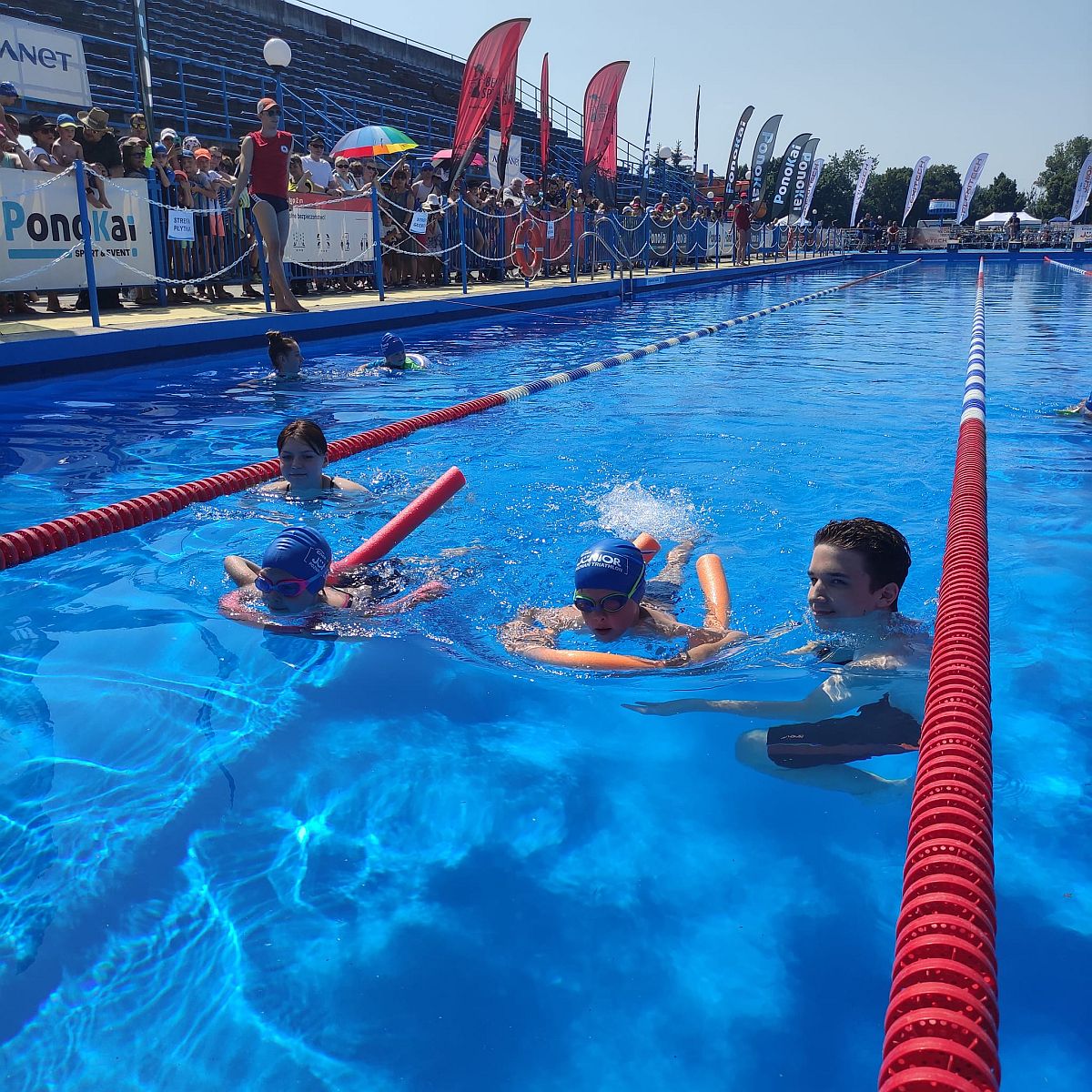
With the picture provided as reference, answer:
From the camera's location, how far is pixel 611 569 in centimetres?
337

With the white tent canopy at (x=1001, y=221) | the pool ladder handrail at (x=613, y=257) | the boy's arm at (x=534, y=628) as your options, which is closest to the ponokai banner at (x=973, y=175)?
the white tent canopy at (x=1001, y=221)

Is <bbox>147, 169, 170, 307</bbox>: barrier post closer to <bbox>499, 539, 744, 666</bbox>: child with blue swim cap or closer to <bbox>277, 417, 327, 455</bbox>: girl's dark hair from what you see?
<bbox>277, 417, 327, 455</bbox>: girl's dark hair

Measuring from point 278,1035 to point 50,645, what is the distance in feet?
7.85

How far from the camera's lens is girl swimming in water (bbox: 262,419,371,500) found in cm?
519

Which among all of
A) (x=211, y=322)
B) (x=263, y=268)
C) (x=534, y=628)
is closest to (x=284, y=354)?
(x=211, y=322)

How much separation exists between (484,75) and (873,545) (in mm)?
18994

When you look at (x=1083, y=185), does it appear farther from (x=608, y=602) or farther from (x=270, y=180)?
(x=608, y=602)

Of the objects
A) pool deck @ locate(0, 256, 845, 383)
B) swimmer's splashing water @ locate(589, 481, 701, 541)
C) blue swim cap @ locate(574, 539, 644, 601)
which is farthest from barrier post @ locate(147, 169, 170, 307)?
blue swim cap @ locate(574, 539, 644, 601)

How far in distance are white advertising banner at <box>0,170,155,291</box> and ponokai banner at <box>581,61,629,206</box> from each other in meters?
15.5

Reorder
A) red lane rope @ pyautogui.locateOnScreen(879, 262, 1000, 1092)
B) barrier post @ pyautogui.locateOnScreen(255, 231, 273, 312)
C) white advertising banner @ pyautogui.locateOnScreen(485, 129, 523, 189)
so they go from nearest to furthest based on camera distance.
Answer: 1. red lane rope @ pyautogui.locateOnScreen(879, 262, 1000, 1092)
2. barrier post @ pyautogui.locateOnScreen(255, 231, 273, 312)
3. white advertising banner @ pyautogui.locateOnScreen(485, 129, 523, 189)

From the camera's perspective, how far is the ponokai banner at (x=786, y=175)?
4059 centimetres

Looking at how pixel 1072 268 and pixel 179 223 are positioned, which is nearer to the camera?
pixel 179 223

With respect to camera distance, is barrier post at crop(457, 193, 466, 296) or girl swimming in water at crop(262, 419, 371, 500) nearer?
girl swimming in water at crop(262, 419, 371, 500)

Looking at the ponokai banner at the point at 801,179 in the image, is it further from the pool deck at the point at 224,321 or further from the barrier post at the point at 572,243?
the pool deck at the point at 224,321
